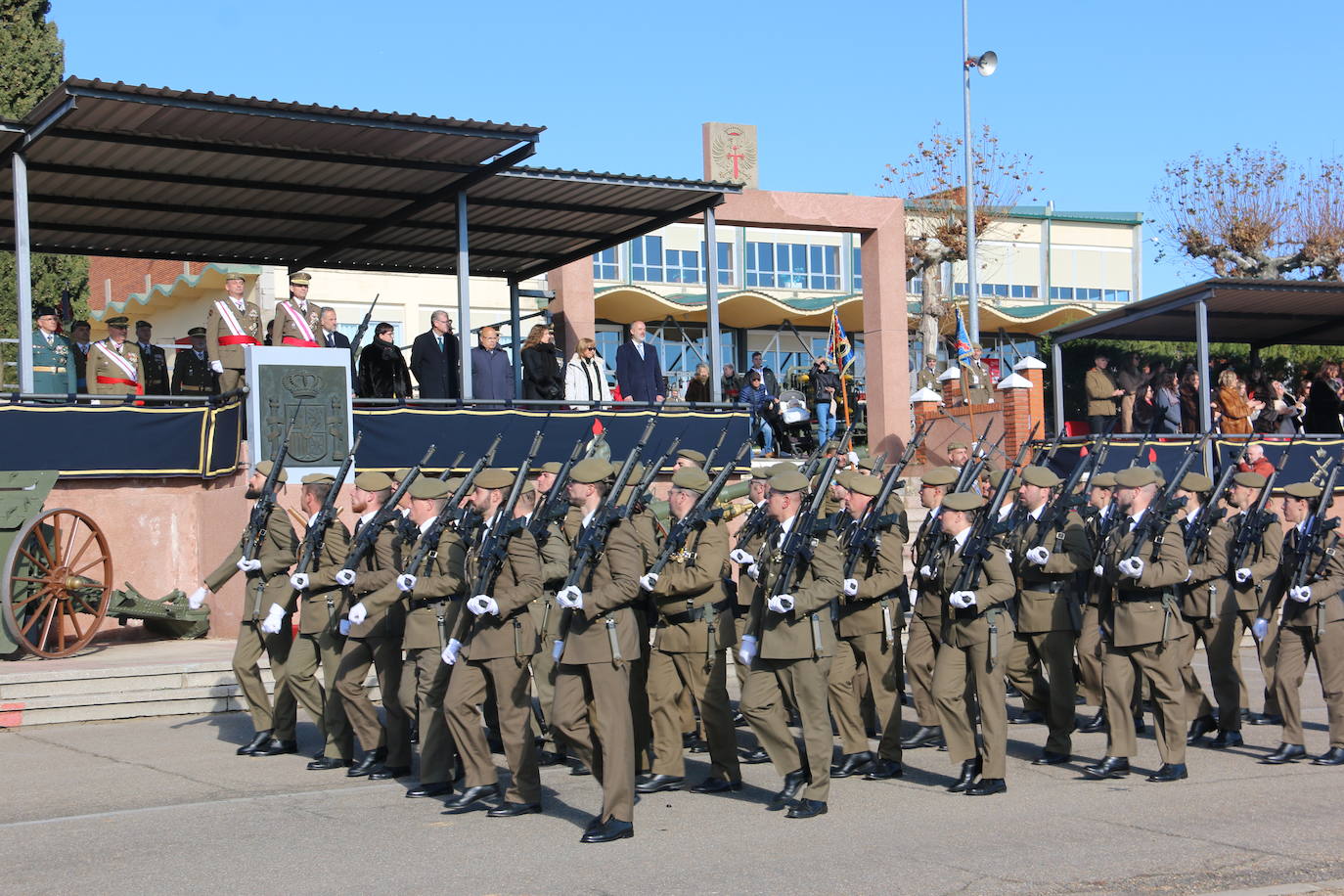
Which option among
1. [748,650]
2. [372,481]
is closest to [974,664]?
[748,650]

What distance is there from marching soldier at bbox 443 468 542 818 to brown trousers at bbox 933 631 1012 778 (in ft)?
7.73

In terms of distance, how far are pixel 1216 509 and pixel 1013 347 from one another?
29829 millimetres

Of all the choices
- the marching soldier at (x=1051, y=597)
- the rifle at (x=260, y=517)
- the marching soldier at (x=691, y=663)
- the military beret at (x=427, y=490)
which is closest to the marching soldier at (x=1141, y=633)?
the marching soldier at (x=1051, y=597)

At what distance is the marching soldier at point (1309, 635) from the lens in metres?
9.45

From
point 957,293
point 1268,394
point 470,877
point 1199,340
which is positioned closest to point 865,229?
point 1199,340

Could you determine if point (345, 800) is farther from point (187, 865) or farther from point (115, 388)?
point (115, 388)

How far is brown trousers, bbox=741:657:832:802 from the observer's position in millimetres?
7895

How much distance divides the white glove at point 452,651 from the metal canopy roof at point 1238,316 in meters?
14.1

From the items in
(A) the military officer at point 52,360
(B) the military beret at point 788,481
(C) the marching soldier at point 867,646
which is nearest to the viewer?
(B) the military beret at point 788,481

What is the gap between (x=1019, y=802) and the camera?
8.11 metres

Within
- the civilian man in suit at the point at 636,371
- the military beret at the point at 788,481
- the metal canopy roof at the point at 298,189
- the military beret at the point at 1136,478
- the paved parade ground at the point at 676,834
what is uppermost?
the metal canopy roof at the point at 298,189

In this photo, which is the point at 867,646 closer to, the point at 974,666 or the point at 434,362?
the point at 974,666

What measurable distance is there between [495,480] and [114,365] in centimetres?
809

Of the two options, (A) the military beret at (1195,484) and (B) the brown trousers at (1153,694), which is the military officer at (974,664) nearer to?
(B) the brown trousers at (1153,694)
